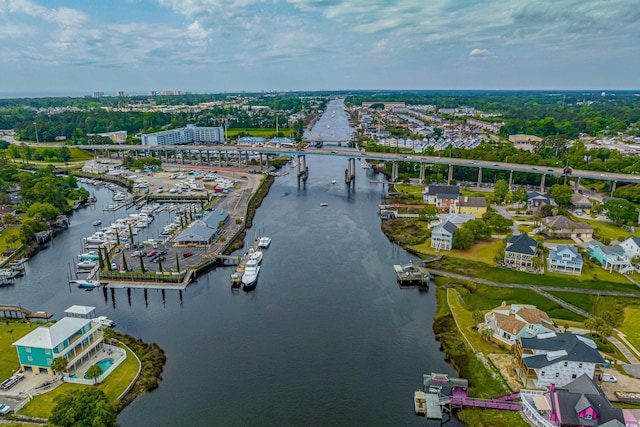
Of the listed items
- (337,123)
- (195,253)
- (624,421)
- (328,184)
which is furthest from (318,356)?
(337,123)

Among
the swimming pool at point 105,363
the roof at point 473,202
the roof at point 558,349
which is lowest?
the swimming pool at point 105,363

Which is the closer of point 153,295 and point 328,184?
point 153,295

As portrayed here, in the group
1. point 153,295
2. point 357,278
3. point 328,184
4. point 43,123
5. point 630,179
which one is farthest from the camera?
point 43,123

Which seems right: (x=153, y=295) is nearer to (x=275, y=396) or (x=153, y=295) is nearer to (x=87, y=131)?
(x=275, y=396)

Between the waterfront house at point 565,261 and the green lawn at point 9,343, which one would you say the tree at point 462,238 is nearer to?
the waterfront house at point 565,261

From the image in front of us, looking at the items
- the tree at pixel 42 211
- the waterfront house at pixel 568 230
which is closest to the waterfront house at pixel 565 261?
the waterfront house at pixel 568 230

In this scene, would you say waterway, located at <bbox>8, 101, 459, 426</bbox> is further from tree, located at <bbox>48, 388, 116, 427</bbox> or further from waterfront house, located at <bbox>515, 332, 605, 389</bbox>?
waterfront house, located at <bbox>515, 332, 605, 389</bbox>

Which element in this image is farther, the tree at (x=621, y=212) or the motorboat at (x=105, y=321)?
the tree at (x=621, y=212)

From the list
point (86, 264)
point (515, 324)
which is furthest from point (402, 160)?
point (86, 264)
